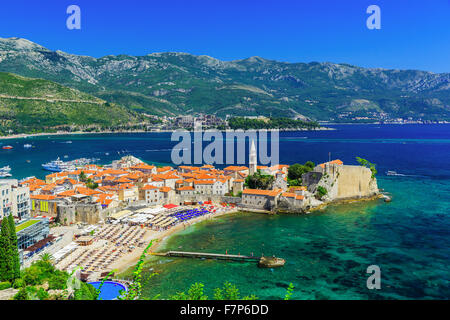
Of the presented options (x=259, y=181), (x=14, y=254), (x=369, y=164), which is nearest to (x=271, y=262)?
(x=14, y=254)

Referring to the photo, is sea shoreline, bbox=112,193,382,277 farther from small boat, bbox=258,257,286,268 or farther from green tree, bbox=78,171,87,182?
green tree, bbox=78,171,87,182

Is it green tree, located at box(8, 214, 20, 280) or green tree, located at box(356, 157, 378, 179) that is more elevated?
green tree, located at box(356, 157, 378, 179)

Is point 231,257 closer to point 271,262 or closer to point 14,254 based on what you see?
point 271,262

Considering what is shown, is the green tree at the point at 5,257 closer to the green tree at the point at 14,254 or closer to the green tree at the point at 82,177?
the green tree at the point at 14,254

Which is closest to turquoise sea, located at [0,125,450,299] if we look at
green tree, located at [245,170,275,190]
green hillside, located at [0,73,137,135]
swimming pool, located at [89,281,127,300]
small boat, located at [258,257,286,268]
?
small boat, located at [258,257,286,268]

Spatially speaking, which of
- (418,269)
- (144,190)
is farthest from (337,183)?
(144,190)

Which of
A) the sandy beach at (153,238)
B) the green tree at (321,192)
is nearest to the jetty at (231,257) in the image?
the sandy beach at (153,238)
